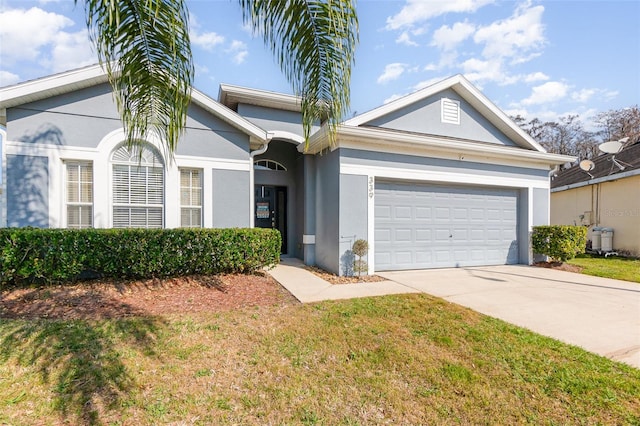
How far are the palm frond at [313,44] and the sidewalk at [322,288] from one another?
354cm

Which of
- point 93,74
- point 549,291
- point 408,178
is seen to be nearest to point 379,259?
point 408,178

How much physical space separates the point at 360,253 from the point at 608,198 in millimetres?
12443

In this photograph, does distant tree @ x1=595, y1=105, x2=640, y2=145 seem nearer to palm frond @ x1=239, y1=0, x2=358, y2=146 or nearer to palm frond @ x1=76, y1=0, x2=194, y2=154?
palm frond @ x1=239, y1=0, x2=358, y2=146

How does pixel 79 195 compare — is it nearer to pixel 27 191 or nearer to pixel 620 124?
pixel 27 191

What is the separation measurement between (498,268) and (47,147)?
11.9 m

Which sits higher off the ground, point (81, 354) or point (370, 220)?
point (370, 220)

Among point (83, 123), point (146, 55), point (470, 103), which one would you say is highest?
point (470, 103)

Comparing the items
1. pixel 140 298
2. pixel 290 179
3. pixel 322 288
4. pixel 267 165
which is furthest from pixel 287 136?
pixel 140 298

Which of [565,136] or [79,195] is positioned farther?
[565,136]

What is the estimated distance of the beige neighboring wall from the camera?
11.5 meters

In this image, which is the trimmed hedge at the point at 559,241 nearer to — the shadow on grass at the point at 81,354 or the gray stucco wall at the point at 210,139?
the gray stucco wall at the point at 210,139

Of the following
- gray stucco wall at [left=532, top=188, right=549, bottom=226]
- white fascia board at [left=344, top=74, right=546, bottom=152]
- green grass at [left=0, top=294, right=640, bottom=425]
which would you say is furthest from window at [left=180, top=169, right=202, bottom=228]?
gray stucco wall at [left=532, top=188, right=549, bottom=226]

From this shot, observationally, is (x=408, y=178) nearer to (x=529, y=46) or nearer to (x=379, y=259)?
(x=379, y=259)

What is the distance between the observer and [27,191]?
639 cm
